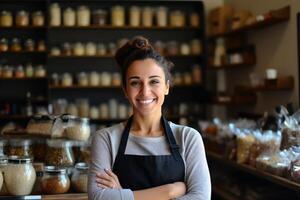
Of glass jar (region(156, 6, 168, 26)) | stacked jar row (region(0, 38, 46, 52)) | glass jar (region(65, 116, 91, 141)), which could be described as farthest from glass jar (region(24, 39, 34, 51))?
glass jar (region(65, 116, 91, 141))

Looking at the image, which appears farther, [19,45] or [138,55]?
[19,45]

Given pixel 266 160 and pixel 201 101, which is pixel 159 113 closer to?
pixel 266 160

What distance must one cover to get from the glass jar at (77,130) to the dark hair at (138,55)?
931 mm

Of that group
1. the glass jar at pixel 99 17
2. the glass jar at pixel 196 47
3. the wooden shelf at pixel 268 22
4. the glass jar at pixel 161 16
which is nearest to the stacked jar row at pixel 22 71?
the glass jar at pixel 99 17

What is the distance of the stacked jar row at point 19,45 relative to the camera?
543 centimetres

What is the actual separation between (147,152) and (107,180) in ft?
0.55

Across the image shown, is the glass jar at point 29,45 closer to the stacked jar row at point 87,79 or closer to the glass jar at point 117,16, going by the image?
the stacked jar row at point 87,79

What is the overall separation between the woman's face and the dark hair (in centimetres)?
2

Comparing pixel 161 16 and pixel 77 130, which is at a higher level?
pixel 161 16

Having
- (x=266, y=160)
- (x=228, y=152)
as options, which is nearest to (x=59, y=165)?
(x=266, y=160)

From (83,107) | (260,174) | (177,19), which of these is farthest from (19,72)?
(260,174)

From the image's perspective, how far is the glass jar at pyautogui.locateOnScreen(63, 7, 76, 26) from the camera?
217 inches

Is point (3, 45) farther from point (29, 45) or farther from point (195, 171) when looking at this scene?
point (195, 171)

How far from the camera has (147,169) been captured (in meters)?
1.72
